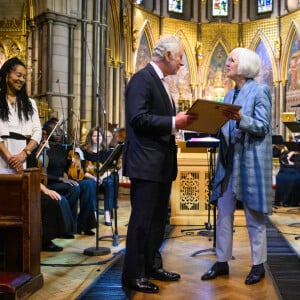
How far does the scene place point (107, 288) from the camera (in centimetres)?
334

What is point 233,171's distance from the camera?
351cm

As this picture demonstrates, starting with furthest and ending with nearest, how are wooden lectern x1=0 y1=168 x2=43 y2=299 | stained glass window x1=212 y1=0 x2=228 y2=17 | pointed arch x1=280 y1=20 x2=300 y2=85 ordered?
stained glass window x1=212 y1=0 x2=228 y2=17 < pointed arch x1=280 y1=20 x2=300 y2=85 < wooden lectern x1=0 y1=168 x2=43 y2=299

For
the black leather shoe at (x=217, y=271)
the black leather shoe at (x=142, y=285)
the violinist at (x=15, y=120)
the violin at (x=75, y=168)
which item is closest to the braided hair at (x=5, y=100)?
the violinist at (x=15, y=120)

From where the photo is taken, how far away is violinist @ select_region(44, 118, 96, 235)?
536 centimetres

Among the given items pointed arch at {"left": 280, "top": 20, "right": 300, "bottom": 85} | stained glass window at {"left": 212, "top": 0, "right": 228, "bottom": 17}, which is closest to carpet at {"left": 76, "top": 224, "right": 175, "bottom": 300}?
pointed arch at {"left": 280, "top": 20, "right": 300, "bottom": 85}

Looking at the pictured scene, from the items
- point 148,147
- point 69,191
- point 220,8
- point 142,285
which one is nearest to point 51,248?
point 69,191

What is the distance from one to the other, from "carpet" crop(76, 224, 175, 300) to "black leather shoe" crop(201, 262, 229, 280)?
24.7 inches

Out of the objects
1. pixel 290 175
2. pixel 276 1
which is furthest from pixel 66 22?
pixel 276 1

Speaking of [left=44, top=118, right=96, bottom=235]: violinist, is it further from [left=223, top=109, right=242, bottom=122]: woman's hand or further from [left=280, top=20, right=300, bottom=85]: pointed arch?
[left=280, top=20, right=300, bottom=85]: pointed arch

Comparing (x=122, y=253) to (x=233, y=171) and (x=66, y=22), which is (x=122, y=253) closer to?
(x=233, y=171)

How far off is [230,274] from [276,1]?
19.7 meters

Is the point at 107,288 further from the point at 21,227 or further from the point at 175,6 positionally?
the point at 175,6

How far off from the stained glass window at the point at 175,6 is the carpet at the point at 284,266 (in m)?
17.6

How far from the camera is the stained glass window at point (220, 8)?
22.8 meters
